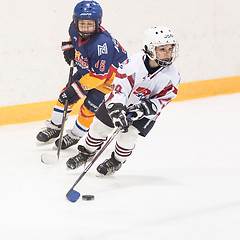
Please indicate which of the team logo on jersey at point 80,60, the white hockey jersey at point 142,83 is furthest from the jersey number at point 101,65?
the white hockey jersey at point 142,83

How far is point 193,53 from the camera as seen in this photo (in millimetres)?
5695

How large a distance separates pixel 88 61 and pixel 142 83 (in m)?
0.74

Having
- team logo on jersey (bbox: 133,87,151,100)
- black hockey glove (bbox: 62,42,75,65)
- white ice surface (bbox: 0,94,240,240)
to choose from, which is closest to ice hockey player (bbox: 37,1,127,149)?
black hockey glove (bbox: 62,42,75,65)

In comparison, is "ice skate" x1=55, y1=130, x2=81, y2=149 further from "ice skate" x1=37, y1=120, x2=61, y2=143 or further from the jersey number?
the jersey number

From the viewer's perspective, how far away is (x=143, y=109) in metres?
3.16

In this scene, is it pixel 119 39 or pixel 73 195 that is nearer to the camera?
pixel 73 195

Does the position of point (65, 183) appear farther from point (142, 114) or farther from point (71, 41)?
point (71, 41)

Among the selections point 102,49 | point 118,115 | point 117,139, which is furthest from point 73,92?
point 118,115

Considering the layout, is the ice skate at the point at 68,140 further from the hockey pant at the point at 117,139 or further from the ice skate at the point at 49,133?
the hockey pant at the point at 117,139

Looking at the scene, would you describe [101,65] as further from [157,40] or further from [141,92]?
[157,40]

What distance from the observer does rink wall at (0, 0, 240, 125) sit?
478 cm

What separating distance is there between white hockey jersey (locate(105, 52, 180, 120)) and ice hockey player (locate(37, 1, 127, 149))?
499mm

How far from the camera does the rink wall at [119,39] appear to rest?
4.78m

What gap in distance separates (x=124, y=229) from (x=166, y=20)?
10.5 feet
